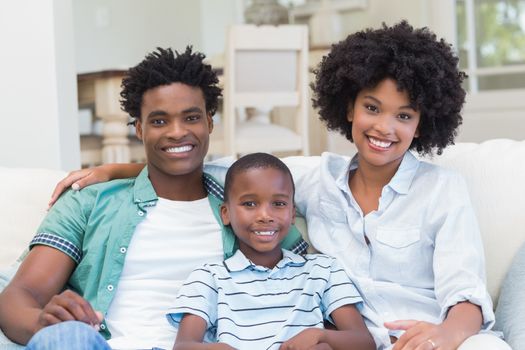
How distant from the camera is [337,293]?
5.60 ft

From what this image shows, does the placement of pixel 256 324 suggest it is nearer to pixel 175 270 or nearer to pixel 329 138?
pixel 175 270

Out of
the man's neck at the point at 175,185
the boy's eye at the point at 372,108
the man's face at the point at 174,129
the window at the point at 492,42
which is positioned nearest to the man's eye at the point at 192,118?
the man's face at the point at 174,129

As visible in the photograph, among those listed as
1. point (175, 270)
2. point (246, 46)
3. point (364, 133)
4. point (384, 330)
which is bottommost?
point (384, 330)

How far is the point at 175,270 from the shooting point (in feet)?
5.88

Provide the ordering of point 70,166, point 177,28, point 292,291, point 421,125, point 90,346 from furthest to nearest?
point 177,28, point 70,166, point 421,125, point 292,291, point 90,346

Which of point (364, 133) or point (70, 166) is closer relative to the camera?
point (364, 133)

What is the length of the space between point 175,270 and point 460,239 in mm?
588

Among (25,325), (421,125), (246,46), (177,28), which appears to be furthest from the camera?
(177,28)

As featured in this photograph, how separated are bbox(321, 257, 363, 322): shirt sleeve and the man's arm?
A: 46 cm

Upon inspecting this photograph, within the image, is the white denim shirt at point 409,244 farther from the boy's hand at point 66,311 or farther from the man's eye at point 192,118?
the boy's hand at point 66,311

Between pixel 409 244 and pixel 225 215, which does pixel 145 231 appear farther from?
pixel 409 244

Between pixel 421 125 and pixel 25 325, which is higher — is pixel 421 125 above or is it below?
above

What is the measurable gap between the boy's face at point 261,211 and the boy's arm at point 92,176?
11.9 inches

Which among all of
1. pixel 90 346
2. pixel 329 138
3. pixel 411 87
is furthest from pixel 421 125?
pixel 329 138
